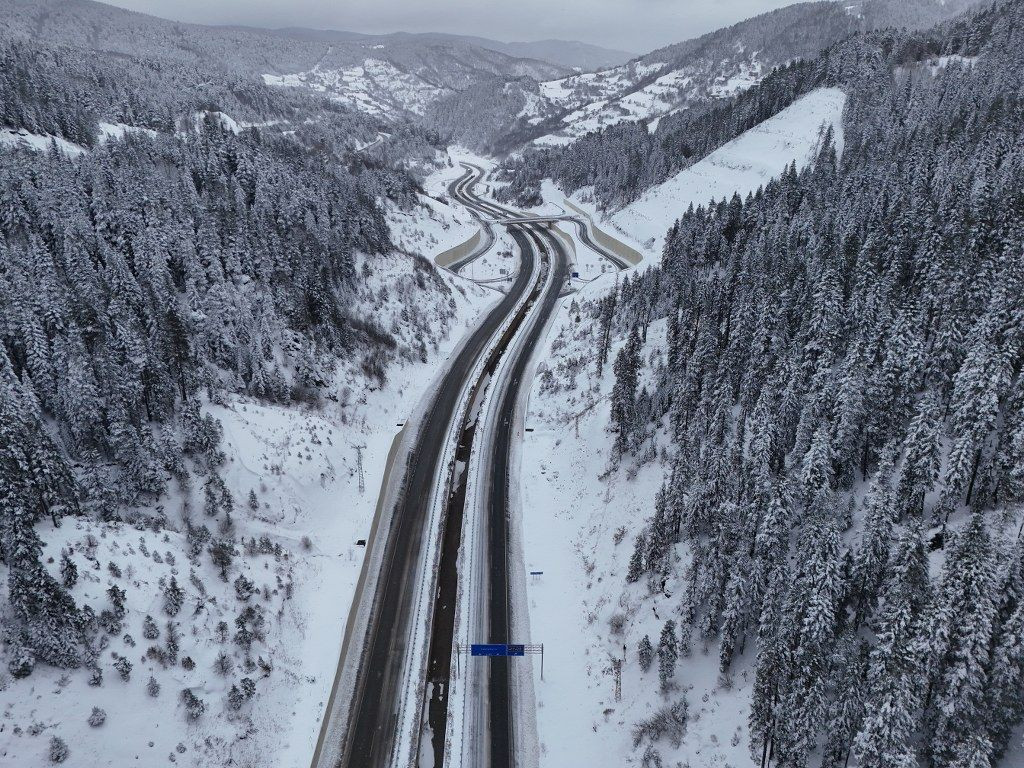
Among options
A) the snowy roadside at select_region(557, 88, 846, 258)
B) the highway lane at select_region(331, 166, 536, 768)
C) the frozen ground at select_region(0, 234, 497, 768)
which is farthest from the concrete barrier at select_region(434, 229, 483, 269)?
the frozen ground at select_region(0, 234, 497, 768)

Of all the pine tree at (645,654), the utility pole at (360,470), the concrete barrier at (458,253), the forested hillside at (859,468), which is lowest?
the pine tree at (645,654)

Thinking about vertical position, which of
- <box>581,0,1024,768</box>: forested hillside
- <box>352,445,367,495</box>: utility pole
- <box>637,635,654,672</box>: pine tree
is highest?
<box>581,0,1024,768</box>: forested hillside

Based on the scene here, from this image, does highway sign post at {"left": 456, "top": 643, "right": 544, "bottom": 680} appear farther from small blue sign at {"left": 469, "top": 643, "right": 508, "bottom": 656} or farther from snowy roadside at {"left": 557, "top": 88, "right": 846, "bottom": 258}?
snowy roadside at {"left": 557, "top": 88, "right": 846, "bottom": 258}

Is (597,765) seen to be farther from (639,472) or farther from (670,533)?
(639,472)

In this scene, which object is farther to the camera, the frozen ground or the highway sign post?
the highway sign post

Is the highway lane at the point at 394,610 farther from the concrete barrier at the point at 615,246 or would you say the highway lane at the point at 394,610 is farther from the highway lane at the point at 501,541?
the concrete barrier at the point at 615,246

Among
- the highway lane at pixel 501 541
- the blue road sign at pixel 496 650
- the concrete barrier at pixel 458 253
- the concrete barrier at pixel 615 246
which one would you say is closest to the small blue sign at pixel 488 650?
the blue road sign at pixel 496 650
